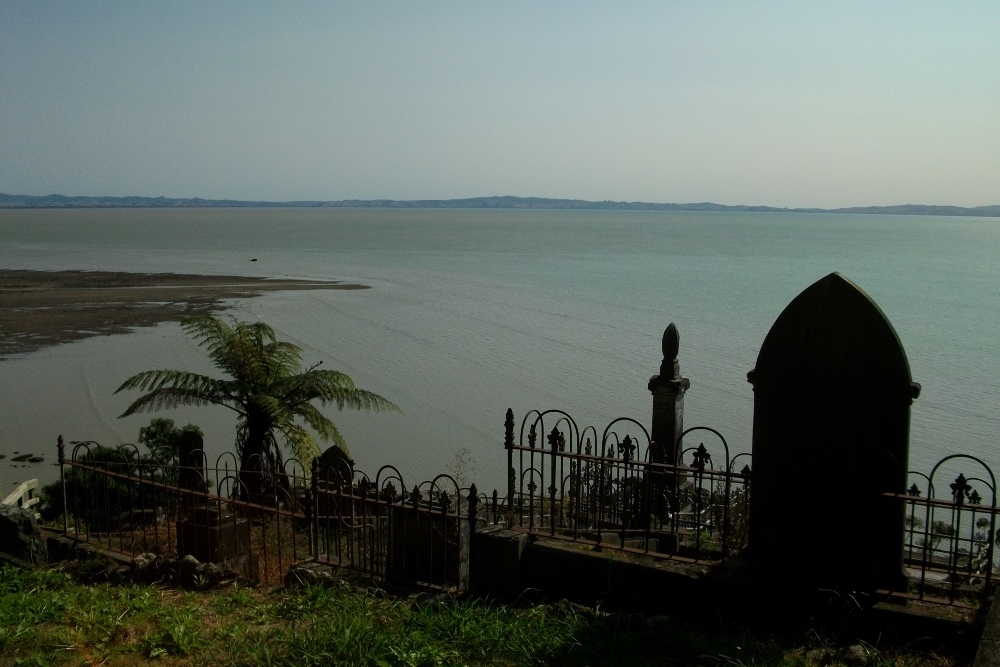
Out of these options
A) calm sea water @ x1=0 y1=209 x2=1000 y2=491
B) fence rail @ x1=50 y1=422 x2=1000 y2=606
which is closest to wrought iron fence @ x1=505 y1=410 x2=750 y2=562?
fence rail @ x1=50 y1=422 x2=1000 y2=606

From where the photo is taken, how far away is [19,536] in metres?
7.23

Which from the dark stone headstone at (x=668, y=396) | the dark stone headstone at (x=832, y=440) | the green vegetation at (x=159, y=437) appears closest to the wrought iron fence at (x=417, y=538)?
the dark stone headstone at (x=832, y=440)

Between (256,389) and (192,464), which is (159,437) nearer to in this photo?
(256,389)

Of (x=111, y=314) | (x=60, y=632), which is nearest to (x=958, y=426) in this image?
(x=60, y=632)

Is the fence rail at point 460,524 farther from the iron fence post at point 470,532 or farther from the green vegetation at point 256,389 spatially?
the green vegetation at point 256,389

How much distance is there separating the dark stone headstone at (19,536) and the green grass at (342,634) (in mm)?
999

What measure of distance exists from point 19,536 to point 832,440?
636 cm

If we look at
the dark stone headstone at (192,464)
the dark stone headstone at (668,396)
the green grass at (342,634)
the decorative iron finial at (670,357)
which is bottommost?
the dark stone headstone at (192,464)

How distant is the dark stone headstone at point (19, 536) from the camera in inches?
284

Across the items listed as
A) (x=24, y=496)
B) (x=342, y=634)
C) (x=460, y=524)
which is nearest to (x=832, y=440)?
(x=460, y=524)

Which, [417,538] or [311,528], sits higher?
[417,538]

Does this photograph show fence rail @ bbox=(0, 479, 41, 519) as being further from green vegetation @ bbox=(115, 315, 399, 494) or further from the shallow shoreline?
the shallow shoreline

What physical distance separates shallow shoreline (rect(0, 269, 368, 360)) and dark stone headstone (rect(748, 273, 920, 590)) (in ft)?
92.0

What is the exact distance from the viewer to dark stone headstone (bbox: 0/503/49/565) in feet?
23.7
